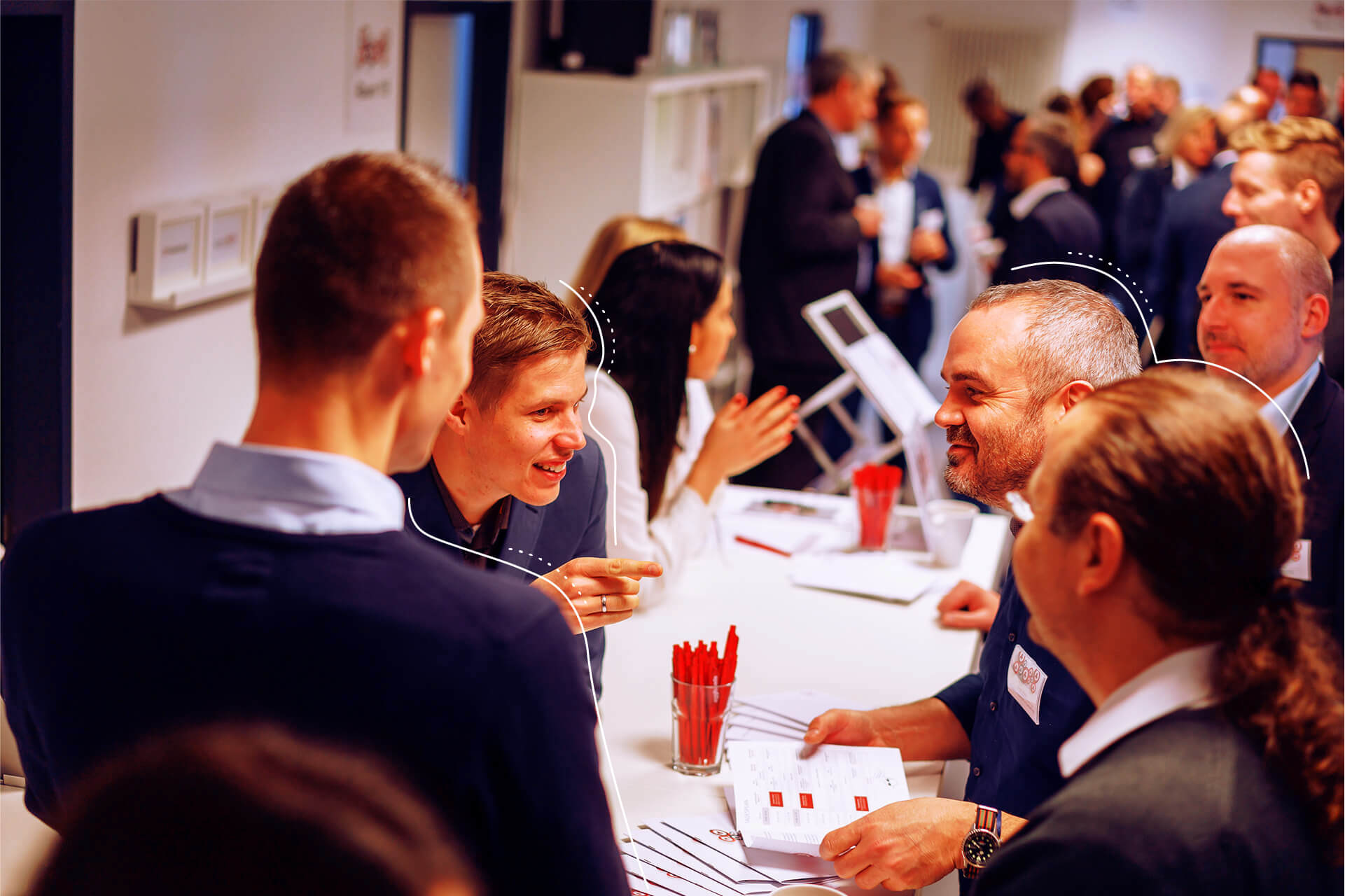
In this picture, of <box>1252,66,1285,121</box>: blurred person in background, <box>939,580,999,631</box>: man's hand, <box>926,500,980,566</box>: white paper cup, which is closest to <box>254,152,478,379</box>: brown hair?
<box>939,580,999,631</box>: man's hand

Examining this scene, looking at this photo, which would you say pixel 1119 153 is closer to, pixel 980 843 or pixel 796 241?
pixel 796 241

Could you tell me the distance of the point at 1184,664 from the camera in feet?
2.94

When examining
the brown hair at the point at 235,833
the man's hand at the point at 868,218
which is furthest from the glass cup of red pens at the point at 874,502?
the man's hand at the point at 868,218

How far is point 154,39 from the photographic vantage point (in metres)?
2.61

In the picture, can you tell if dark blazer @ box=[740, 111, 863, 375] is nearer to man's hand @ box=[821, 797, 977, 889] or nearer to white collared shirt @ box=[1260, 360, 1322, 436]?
white collared shirt @ box=[1260, 360, 1322, 436]

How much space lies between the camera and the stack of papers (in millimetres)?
1447

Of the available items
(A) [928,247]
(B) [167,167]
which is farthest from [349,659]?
(A) [928,247]

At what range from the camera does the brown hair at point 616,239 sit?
2.67 m

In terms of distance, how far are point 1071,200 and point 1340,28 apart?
8.13 meters

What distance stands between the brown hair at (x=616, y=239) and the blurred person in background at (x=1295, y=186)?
4.85ft

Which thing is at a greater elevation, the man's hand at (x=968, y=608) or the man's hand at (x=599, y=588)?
the man's hand at (x=599, y=588)

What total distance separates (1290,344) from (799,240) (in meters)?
2.66

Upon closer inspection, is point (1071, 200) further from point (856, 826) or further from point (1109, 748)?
point (1109, 748)

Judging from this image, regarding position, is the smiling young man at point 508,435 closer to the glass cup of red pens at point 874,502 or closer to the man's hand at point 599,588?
the man's hand at point 599,588
